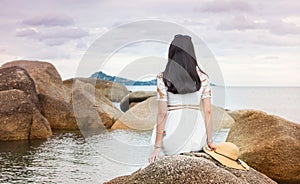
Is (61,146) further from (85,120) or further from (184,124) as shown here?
(184,124)

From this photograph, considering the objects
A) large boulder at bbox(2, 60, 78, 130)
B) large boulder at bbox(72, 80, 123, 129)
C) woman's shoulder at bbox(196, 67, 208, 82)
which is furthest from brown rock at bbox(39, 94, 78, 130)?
woman's shoulder at bbox(196, 67, 208, 82)

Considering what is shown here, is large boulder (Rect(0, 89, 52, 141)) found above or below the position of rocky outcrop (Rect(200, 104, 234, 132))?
above

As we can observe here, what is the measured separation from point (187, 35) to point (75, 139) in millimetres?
11590

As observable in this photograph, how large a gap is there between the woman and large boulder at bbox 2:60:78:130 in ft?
47.1

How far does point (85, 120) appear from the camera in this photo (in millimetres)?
21062

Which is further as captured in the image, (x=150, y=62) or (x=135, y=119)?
(x=135, y=119)

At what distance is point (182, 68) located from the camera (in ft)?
21.4

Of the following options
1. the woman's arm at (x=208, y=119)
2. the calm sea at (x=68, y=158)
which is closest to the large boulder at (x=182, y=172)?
the woman's arm at (x=208, y=119)

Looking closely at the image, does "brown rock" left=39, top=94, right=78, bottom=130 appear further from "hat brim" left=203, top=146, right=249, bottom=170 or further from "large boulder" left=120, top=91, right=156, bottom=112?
"hat brim" left=203, top=146, right=249, bottom=170

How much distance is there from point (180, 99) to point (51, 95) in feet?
56.6

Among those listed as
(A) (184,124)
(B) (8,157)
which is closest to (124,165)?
(B) (8,157)

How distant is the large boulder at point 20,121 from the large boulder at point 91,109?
292 centimetres

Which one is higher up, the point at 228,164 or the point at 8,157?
the point at 228,164

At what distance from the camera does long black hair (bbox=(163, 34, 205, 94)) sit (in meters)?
6.43
